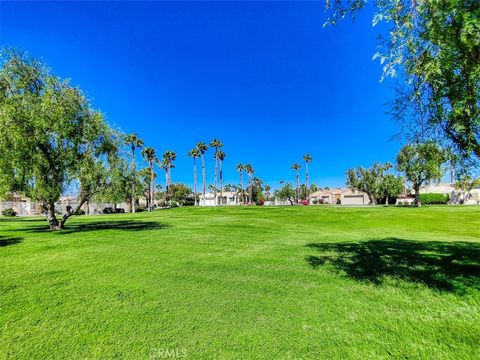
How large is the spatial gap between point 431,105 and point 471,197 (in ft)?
314

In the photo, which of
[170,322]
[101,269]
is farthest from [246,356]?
[101,269]

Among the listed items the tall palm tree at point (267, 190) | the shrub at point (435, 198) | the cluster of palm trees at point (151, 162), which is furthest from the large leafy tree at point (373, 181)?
the tall palm tree at point (267, 190)

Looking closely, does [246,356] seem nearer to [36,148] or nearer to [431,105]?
[431,105]

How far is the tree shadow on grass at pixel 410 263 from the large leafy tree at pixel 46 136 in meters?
14.1

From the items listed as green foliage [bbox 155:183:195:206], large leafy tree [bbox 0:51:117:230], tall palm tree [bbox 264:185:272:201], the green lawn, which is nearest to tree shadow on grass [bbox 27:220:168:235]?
large leafy tree [bbox 0:51:117:230]

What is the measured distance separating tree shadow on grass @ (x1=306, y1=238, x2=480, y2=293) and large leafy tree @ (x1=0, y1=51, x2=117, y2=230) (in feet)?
46.3

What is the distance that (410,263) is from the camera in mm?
8250

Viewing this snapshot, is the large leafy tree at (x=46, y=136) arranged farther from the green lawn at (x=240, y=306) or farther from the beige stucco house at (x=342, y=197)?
the beige stucco house at (x=342, y=197)

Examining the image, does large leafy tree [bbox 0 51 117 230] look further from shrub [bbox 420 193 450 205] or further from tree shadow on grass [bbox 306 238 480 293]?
shrub [bbox 420 193 450 205]

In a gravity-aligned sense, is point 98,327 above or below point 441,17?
below

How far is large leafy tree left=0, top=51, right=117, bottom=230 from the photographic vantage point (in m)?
14.7

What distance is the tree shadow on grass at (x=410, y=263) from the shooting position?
21.4 ft

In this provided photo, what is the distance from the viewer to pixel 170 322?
4.57 meters

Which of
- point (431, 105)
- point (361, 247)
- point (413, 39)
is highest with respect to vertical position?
point (413, 39)
